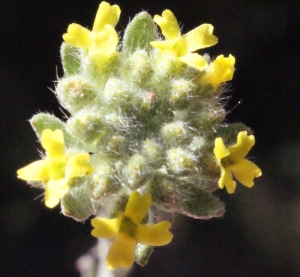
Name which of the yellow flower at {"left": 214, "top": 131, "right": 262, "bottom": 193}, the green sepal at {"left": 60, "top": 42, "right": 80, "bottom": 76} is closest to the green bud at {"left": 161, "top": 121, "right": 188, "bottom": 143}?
the yellow flower at {"left": 214, "top": 131, "right": 262, "bottom": 193}

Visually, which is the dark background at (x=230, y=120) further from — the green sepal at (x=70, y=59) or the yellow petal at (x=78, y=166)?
the yellow petal at (x=78, y=166)

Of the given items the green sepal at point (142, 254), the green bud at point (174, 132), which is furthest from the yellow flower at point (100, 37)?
the green sepal at point (142, 254)

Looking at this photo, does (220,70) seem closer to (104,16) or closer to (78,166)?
(104,16)

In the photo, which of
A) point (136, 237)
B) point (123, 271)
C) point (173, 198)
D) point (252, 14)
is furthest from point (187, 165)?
point (252, 14)

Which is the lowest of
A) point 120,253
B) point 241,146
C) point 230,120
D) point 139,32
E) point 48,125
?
point 230,120

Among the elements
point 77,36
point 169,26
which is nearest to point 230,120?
point 169,26
